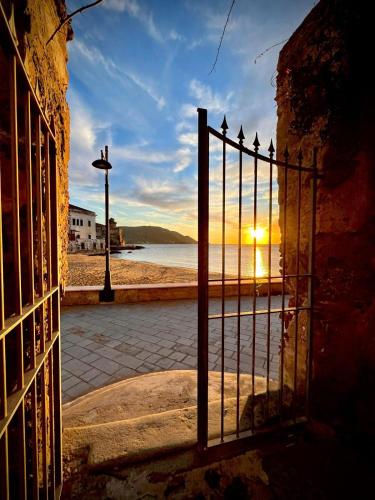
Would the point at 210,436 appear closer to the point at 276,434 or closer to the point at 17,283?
the point at 276,434

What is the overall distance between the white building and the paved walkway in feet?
148

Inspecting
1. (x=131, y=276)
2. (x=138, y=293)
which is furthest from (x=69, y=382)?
(x=131, y=276)

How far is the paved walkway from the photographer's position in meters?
3.31

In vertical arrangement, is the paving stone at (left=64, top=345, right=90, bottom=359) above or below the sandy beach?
below

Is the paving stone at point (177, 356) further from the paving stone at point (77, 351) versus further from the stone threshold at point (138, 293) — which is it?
the stone threshold at point (138, 293)

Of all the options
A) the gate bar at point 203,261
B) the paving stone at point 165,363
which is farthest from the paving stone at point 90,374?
the gate bar at point 203,261

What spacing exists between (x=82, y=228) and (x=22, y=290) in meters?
54.5

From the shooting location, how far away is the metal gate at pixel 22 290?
0.87m

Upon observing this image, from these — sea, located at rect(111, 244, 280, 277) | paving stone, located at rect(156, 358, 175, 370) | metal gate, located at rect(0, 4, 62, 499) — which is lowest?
sea, located at rect(111, 244, 280, 277)

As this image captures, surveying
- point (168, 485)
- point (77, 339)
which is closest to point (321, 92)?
point (168, 485)

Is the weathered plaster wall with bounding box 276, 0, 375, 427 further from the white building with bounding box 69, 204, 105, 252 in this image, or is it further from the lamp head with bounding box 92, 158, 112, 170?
the white building with bounding box 69, 204, 105, 252

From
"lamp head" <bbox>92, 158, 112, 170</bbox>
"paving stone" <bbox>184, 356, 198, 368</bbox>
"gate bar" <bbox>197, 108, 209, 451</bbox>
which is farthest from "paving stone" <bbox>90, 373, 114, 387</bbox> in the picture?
"lamp head" <bbox>92, 158, 112, 170</bbox>

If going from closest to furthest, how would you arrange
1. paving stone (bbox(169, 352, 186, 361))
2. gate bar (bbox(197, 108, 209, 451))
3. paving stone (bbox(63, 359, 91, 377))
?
1. gate bar (bbox(197, 108, 209, 451))
2. paving stone (bbox(63, 359, 91, 377))
3. paving stone (bbox(169, 352, 186, 361))

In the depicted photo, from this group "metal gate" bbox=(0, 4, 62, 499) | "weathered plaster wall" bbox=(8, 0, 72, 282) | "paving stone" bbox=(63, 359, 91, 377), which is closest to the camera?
"metal gate" bbox=(0, 4, 62, 499)
